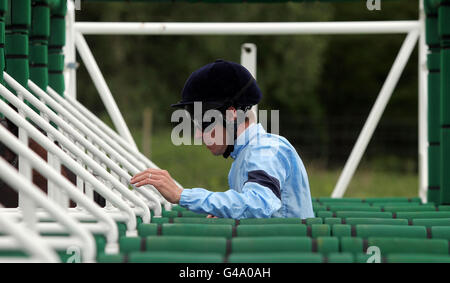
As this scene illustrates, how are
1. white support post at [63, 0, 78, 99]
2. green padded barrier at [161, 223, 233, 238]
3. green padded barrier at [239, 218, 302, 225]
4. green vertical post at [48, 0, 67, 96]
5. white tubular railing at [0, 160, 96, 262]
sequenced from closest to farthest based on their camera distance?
white tubular railing at [0, 160, 96, 262]
green padded barrier at [161, 223, 233, 238]
green padded barrier at [239, 218, 302, 225]
green vertical post at [48, 0, 67, 96]
white support post at [63, 0, 78, 99]

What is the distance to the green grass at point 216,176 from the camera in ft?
37.2

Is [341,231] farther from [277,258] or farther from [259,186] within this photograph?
[277,258]

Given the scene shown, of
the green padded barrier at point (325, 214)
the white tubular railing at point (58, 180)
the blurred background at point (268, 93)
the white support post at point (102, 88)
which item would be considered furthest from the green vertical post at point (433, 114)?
the blurred background at point (268, 93)

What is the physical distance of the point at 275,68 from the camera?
17797 mm

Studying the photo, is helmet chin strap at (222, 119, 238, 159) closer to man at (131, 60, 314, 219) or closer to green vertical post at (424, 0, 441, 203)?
man at (131, 60, 314, 219)

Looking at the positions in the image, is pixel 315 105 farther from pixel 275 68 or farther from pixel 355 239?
pixel 355 239

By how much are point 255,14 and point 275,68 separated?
2221 mm

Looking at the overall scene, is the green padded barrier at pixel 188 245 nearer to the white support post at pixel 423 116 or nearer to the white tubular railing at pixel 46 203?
the white tubular railing at pixel 46 203

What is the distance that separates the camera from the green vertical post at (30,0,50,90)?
372cm

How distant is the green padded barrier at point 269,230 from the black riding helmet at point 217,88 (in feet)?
2.00

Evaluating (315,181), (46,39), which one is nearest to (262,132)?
(46,39)

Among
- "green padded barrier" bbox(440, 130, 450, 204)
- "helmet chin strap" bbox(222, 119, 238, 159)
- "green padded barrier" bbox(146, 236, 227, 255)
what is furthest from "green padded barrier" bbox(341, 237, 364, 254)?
"green padded barrier" bbox(440, 130, 450, 204)

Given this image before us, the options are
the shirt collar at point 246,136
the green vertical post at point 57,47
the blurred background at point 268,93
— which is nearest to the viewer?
the shirt collar at point 246,136

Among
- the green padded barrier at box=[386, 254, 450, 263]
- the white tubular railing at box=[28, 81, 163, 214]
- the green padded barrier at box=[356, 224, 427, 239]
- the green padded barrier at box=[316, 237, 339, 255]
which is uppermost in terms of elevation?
the white tubular railing at box=[28, 81, 163, 214]
